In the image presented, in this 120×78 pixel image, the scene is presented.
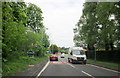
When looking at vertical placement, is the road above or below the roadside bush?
below

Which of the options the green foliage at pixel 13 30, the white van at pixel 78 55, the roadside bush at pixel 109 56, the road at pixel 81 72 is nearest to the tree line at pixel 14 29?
the green foliage at pixel 13 30

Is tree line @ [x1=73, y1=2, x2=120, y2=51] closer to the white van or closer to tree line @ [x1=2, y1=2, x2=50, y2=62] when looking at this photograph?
the white van

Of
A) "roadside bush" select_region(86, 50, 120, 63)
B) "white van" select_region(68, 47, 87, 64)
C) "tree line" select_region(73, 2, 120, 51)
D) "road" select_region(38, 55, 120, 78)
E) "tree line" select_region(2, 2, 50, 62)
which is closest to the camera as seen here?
"tree line" select_region(2, 2, 50, 62)

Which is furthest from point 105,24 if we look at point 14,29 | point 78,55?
point 14,29

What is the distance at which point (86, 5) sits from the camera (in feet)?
144

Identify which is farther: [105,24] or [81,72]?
[105,24]

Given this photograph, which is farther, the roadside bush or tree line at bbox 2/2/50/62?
A: the roadside bush

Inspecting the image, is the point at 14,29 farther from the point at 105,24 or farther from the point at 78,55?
the point at 78,55

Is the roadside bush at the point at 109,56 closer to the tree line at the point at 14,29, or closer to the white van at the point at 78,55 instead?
the white van at the point at 78,55

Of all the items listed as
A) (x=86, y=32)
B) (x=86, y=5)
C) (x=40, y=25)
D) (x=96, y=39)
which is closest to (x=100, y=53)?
(x=96, y=39)

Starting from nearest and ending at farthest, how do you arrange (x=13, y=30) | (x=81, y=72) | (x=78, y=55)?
(x=13, y=30), (x=81, y=72), (x=78, y=55)

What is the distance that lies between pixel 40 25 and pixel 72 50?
48.1 ft

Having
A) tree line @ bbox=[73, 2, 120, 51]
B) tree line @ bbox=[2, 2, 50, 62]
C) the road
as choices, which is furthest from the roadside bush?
tree line @ bbox=[2, 2, 50, 62]

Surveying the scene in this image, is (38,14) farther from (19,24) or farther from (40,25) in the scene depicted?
(19,24)
